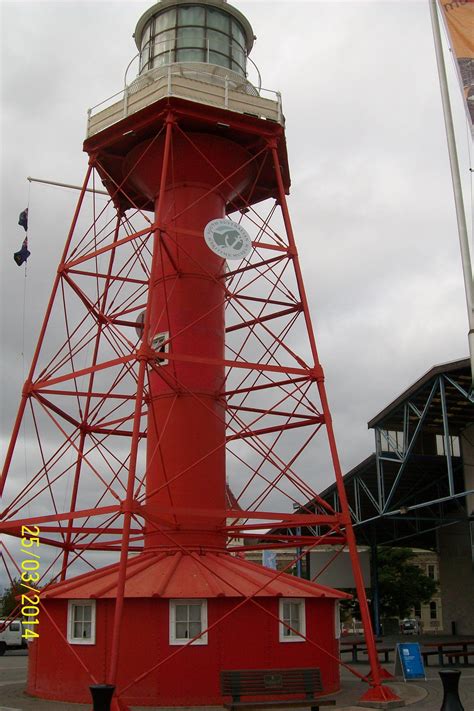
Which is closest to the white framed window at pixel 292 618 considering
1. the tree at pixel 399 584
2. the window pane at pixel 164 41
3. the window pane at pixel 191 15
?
the window pane at pixel 164 41

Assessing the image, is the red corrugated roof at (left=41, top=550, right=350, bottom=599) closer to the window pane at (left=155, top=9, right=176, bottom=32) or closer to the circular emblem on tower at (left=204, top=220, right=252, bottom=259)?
the circular emblem on tower at (left=204, top=220, right=252, bottom=259)

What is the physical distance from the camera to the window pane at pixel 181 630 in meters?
16.0

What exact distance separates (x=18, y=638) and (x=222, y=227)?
83.1 ft

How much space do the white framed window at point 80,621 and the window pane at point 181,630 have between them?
1.80 m

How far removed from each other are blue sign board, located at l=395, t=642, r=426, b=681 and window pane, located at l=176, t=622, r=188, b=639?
645cm

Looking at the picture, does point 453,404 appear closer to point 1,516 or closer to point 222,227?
point 222,227

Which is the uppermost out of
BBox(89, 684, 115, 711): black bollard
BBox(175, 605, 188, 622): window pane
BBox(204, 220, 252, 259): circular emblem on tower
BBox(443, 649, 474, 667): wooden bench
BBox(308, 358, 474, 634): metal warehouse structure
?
BBox(204, 220, 252, 259): circular emblem on tower

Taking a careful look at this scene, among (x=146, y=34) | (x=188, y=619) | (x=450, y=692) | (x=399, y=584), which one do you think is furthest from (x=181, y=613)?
(x=399, y=584)

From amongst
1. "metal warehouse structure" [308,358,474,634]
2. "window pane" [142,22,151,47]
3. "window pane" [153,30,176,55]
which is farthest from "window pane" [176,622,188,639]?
"window pane" [142,22,151,47]

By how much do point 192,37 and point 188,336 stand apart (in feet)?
26.5

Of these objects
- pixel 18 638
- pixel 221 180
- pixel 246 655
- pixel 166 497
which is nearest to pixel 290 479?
pixel 166 497

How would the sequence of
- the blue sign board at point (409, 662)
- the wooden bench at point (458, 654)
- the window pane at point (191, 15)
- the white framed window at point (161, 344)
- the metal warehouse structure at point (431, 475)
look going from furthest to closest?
the metal warehouse structure at point (431, 475)
the wooden bench at point (458, 654)
the window pane at point (191, 15)
the white framed window at point (161, 344)
the blue sign board at point (409, 662)

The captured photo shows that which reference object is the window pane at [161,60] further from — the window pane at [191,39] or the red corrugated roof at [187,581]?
the red corrugated roof at [187,581]

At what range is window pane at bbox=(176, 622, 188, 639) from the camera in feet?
52.5
